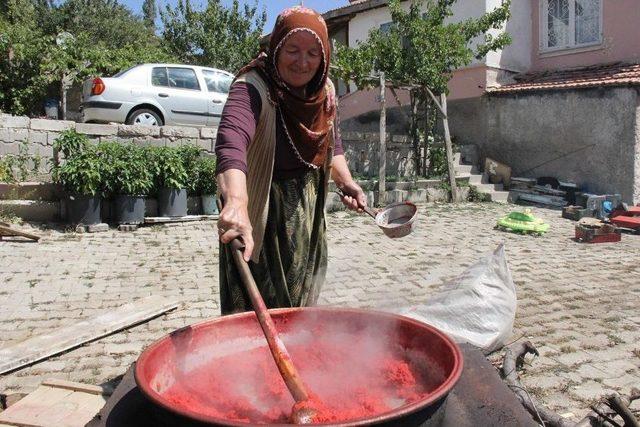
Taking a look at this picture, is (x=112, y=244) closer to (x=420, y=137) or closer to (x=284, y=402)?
(x=284, y=402)

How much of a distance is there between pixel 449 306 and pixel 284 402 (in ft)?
6.12

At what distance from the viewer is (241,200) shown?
64.2 inches

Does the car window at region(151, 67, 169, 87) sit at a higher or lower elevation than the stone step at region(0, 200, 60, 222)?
higher

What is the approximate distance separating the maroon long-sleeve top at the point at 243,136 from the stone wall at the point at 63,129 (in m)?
7.39

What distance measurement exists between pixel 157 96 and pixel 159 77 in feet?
1.36

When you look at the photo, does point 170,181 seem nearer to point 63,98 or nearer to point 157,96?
point 157,96

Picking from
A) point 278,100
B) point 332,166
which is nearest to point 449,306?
point 332,166

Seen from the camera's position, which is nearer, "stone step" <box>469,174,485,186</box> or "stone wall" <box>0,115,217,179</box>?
"stone wall" <box>0,115,217,179</box>

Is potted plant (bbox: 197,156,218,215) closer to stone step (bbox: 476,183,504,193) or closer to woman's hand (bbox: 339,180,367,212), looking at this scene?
stone step (bbox: 476,183,504,193)

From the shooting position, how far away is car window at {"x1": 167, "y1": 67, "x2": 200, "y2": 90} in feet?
33.6

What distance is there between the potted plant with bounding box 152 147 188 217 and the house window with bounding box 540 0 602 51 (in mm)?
9725

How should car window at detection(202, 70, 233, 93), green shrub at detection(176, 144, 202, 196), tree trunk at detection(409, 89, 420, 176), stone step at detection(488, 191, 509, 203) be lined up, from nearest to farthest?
green shrub at detection(176, 144, 202, 196), car window at detection(202, 70, 233, 93), stone step at detection(488, 191, 509, 203), tree trunk at detection(409, 89, 420, 176)

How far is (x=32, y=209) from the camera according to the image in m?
7.66

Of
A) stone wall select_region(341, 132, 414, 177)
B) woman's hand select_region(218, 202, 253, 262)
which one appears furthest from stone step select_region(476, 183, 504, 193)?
woman's hand select_region(218, 202, 253, 262)
